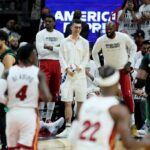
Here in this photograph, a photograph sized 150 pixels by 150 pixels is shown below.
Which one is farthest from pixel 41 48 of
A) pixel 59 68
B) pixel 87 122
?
pixel 87 122

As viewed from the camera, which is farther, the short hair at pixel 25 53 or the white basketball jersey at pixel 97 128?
the short hair at pixel 25 53

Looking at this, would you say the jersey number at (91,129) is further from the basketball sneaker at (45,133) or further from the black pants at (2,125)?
the basketball sneaker at (45,133)

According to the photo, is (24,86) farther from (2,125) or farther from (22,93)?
(2,125)

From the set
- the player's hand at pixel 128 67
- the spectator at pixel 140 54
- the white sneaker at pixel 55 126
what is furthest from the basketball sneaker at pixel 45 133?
the spectator at pixel 140 54

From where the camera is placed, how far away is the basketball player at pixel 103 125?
5.64 m

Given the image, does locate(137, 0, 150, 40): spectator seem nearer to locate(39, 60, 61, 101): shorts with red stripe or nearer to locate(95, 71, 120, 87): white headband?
locate(39, 60, 61, 101): shorts with red stripe

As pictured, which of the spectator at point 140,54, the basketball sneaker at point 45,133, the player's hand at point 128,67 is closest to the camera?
the player's hand at point 128,67

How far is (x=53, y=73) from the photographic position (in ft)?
42.5

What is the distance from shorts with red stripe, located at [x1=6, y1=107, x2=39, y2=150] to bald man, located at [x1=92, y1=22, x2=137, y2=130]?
183 inches

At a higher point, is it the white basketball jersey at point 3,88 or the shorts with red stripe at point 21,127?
the white basketball jersey at point 3,88

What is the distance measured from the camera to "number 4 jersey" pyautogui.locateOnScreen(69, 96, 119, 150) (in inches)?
226

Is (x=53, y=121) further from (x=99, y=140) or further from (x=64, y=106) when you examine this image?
(x=99, y=140)

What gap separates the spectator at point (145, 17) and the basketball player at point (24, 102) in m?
7.04

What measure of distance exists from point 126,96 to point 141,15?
297 cm
